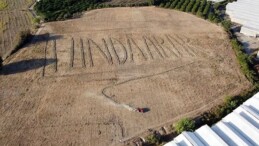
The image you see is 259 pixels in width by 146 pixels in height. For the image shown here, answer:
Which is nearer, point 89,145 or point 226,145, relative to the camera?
point 226,145

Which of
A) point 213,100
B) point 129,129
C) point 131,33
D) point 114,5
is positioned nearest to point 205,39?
A: point 131,33

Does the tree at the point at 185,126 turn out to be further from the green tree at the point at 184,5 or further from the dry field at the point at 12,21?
the green tree at the point at 184,5

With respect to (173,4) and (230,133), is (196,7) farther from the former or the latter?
(230,133)

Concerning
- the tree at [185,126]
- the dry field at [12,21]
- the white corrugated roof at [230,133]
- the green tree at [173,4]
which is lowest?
the tree at [185,126]

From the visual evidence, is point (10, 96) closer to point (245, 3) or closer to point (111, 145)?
point (111, 145)

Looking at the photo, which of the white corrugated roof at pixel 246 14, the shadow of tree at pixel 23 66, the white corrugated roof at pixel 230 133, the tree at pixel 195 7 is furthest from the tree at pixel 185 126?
the tree at pixel 195 7
